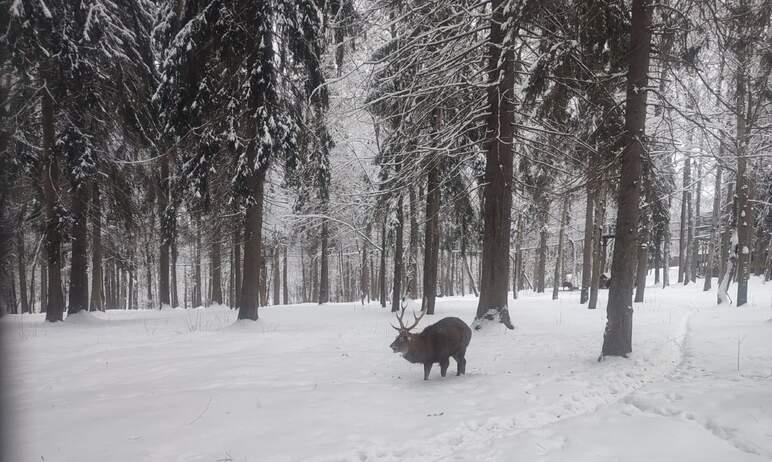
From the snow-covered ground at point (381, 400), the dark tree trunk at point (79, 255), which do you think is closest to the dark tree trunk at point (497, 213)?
the snow-covered ground at point (381, 400)

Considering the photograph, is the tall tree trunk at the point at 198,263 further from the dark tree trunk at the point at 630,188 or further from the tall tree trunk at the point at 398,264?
the dark tree trunk at the point at 630,188

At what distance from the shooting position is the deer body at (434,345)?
22.5ft

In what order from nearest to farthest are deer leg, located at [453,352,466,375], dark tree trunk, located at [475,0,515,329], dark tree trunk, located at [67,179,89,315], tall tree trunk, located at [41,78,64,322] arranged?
deer leg, located at [453,352,466,375], dark tree trunk, located at [475,0,515,329], tall tree trunk, located at [41,78,64,322], dark tree trunk, located at [67,179,89,315]

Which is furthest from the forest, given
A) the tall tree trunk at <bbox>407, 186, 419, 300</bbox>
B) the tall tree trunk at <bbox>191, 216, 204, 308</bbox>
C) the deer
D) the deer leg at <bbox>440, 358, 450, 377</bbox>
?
the tall tree trunk at <bbox>191, 216, 204, 308</bbox>

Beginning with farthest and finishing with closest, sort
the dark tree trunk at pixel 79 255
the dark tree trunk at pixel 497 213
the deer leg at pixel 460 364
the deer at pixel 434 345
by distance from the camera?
1. the dark tree trunk at pixel 79 255
2. the dark tree trunk at pixel 497 213
3. the deer leg at pixel 460 364
4. the deer at pixel 434 345

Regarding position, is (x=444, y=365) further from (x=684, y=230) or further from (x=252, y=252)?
(x=684, y=230)

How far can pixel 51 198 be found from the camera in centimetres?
1273

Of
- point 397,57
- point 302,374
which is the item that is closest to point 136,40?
point 397,57

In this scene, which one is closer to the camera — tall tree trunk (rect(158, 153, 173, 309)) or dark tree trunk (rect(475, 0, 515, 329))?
dark tree trunk (rect(475, 0, 515, 329))

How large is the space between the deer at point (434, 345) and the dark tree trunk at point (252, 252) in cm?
722

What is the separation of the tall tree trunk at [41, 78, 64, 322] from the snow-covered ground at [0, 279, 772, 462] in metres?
3.39

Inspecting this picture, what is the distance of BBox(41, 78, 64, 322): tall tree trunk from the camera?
12445 millimetres

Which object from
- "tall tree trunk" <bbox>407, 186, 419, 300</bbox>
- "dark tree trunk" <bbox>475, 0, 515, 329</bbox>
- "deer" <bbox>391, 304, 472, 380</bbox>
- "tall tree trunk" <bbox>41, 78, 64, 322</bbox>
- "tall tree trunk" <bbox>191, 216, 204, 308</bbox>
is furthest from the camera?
"tall tree trunk" <bbox>191, 216, 204, 308</bbox>

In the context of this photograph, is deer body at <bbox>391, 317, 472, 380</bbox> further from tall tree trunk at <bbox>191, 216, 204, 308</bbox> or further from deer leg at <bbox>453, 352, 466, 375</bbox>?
tall tree trunk at <bbox>191, 216, 204, 308</bbox>
